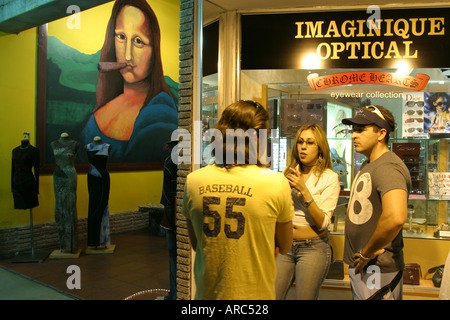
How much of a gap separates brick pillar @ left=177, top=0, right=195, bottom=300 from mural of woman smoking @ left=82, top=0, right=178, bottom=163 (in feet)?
14.1

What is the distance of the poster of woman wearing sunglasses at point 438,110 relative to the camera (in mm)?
3816

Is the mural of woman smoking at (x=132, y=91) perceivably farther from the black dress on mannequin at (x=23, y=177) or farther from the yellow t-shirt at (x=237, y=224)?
the yellow t-shirt at (x=237, y=224)

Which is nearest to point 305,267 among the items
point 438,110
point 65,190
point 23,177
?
point 438,110

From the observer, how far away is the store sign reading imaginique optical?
12.2 feet

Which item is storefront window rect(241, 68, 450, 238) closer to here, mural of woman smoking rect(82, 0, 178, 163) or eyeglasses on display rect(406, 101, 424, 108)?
eyeglasses on display rect(406, 101, 424, 108)

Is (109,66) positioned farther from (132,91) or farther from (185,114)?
(185,114)

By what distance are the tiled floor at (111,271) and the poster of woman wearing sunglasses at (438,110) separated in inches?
149

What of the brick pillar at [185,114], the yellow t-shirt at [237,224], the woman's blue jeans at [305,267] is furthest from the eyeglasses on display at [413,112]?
the yellow t-shirt at [237,224]

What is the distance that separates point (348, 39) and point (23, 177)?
5.13 metres

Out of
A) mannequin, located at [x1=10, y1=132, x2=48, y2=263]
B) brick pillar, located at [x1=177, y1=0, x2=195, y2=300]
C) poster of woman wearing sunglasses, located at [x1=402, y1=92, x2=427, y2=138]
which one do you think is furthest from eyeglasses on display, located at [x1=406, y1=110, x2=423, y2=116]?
mannequin, located at [x1=10, y1=132, x2=48, y2=263]

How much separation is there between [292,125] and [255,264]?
2.54 metres

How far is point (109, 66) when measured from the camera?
26.4ft
